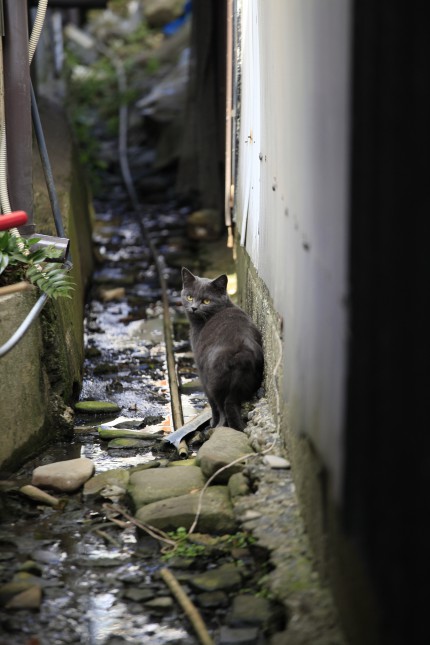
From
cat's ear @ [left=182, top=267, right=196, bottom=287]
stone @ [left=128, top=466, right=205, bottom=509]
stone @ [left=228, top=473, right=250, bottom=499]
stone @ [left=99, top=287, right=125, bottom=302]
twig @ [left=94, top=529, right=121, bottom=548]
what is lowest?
stone @ [left=99, top=287, right=125, bottom=302]

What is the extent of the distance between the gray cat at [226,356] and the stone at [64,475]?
1.06 metres

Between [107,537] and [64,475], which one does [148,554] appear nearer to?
[107,537]

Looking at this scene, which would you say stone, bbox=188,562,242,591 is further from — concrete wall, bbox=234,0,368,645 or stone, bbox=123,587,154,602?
concrete wall, bbox=234,0,368,645

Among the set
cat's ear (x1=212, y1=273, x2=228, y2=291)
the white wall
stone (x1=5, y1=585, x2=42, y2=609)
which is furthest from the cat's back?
stone (x1=5, y1=585, x2=42, y2=609)

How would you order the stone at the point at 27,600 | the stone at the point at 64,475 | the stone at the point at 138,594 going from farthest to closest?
the stone at the point at 64,475 → the stone at the point at 138,594 → the stone at the point at 27,600

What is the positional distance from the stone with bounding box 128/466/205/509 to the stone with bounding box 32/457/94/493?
1.13 feet

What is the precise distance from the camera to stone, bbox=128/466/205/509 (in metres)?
5.61

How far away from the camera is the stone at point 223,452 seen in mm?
5727

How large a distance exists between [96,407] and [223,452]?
195cm

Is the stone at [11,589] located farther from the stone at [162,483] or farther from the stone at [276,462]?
the stone at [276,462]

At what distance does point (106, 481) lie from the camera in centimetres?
602

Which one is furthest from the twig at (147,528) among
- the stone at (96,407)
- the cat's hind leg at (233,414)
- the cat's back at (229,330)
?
the stone at (96,407)

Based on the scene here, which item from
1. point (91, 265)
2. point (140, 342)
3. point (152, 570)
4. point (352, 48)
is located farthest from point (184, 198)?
point (352, 48)

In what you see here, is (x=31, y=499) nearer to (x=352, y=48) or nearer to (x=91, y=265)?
(x=352, y=48)
